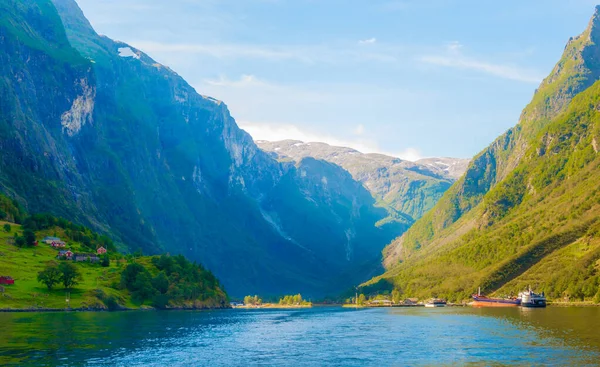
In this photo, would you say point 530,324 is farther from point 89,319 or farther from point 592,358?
point 89,319

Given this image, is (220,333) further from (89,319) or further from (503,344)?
(503,344)

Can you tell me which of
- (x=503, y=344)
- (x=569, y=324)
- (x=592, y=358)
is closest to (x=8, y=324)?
(x=503, y=344)

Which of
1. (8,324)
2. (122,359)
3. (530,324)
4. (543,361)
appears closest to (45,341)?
(122,359)

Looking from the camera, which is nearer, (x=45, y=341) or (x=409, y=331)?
(x=45, y=341)

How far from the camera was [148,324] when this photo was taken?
199125 mm

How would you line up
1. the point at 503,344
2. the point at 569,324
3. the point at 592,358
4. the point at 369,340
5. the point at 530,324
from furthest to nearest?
the point at 530,324 → the point at 569,324 → the point at 369,340 → the point at 503,344 → the point at 592,358

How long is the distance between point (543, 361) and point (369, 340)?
179 ft

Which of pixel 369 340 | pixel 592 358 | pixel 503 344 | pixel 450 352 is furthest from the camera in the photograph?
pixel 369 340

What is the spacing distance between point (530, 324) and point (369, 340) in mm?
63787

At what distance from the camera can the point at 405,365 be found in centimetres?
11619

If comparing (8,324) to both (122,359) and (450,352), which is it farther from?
(450,352)

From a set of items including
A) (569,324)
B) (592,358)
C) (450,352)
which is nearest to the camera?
(592,358)

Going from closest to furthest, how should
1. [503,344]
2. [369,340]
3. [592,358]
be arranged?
[592,358] < [503,344] < [369,340]

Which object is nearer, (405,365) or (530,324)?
(405,365)
